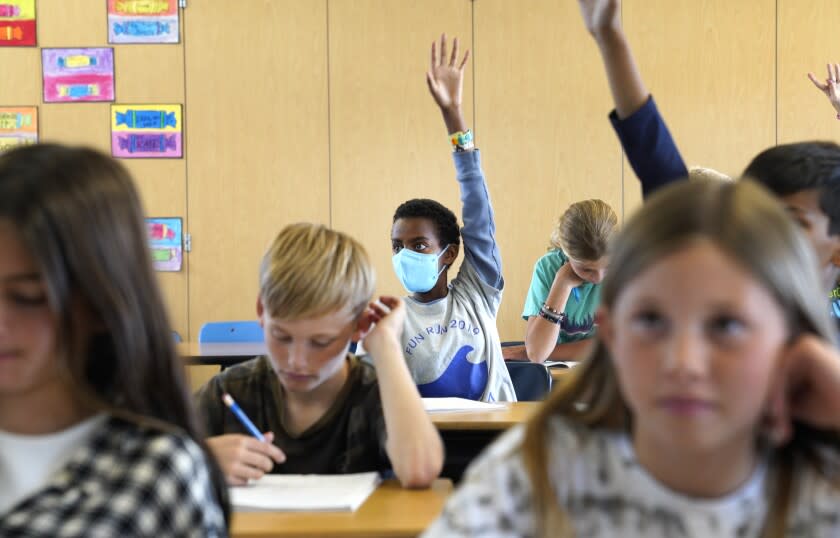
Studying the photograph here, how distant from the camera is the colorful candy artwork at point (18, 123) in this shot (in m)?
5.80

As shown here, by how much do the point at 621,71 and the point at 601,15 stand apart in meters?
0.10

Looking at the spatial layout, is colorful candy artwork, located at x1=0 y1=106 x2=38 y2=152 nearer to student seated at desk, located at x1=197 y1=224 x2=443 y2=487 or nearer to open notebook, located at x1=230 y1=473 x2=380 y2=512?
student seated at desk, located at x1=197 y1=224 x2=443 y2=487

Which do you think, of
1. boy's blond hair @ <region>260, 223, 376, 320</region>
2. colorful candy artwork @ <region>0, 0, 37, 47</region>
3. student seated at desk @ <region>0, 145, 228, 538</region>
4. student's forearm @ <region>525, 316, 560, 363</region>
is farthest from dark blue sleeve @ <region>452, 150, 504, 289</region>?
colorful candy artwork @ <region>0, 0, 37, 47</region>

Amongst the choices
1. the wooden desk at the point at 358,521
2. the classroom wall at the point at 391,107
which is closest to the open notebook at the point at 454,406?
the wooden desk at the point at 358,521

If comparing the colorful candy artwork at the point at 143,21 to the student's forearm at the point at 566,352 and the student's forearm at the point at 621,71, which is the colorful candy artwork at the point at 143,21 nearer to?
the student's forearm at the point at 566,352

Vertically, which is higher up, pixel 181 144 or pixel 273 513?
pixel 181 144

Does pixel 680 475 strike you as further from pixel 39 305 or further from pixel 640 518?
pixel 39 305

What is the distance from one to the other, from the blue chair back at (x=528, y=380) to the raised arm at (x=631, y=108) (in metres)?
1.34

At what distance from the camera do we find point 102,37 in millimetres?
5805

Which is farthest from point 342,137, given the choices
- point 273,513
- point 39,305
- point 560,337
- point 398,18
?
point 39,305

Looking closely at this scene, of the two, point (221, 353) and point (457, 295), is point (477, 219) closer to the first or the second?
point (457, 295)

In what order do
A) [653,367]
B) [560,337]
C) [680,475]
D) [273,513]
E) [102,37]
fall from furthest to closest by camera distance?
[102,37], [560,337], [273,513], [680,475], [653,367]

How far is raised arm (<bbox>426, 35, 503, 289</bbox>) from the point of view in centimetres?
274

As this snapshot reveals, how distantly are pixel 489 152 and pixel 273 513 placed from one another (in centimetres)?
455
